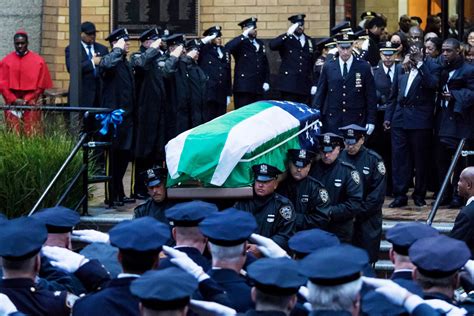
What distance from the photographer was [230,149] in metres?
11.0

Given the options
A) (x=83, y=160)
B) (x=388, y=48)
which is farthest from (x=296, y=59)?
(x=83, y=160)

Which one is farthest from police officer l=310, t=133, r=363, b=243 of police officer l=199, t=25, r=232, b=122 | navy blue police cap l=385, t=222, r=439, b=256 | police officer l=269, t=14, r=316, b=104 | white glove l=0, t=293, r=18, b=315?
police officer l=199, t=25, r=232, b=122

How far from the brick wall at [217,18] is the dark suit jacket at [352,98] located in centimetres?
468

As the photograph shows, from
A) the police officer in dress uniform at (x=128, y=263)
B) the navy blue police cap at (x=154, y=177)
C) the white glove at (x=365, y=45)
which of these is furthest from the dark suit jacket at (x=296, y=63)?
the police officer in dress uniform at (x=128, y=263)

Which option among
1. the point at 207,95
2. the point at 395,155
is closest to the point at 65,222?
the point at 395,155

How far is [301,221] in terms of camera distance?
11.2 m

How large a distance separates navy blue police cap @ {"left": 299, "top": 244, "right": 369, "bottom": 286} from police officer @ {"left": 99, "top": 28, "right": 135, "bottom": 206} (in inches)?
350

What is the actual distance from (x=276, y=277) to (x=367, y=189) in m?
6.26

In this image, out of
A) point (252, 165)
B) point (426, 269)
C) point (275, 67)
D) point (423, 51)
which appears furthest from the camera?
point (275, 67)

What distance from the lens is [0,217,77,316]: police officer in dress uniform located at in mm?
6488

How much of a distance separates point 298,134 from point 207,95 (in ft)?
19.1

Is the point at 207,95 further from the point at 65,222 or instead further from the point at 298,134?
the point at 65,222

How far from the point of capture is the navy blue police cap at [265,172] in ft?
34.7

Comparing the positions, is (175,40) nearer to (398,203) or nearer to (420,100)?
(420,100)
